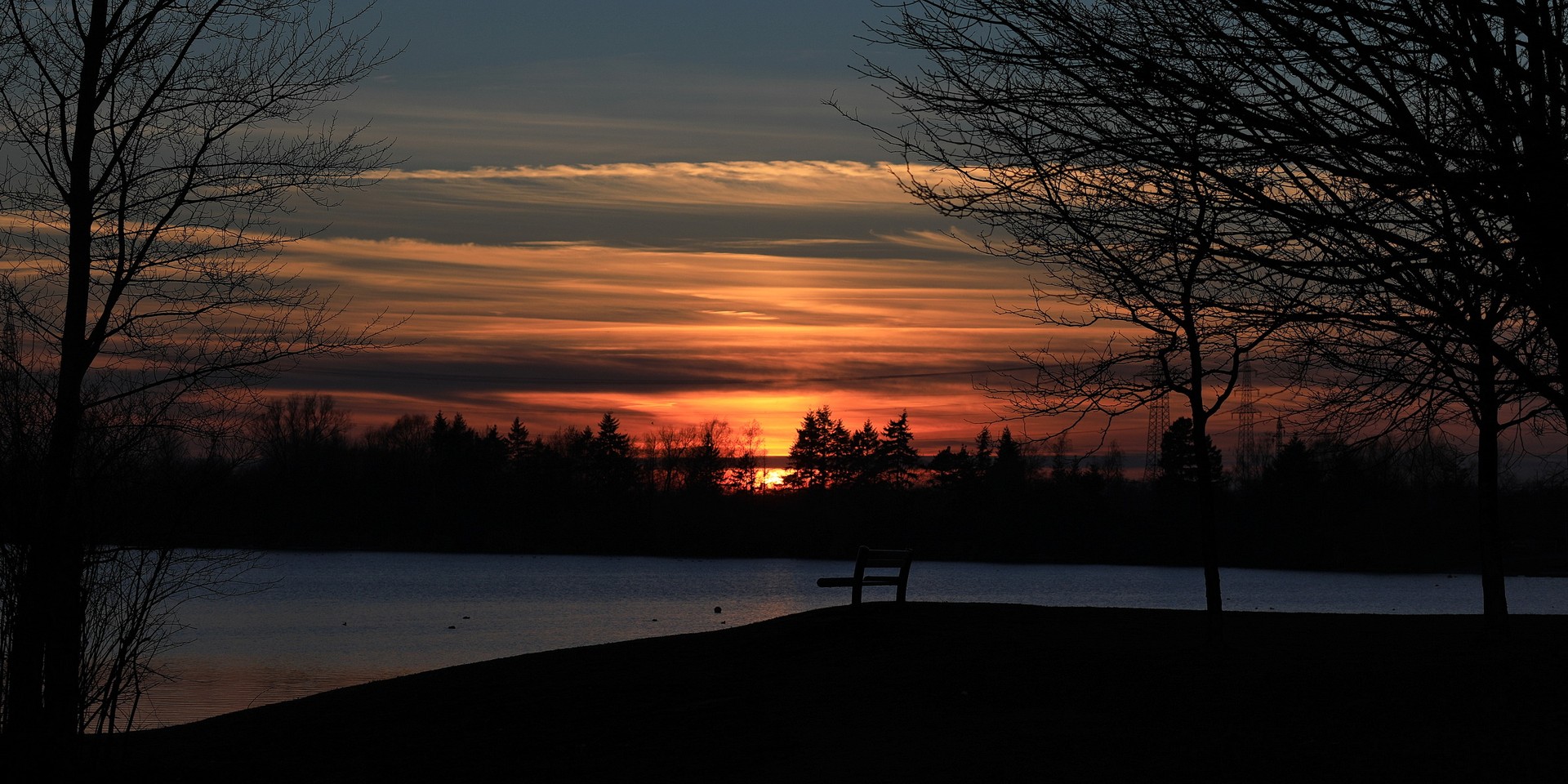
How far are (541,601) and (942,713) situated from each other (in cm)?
5327

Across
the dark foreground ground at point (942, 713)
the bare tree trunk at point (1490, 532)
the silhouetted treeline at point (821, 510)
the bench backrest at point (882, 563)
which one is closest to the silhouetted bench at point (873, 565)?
the bench backrest at point (882, 563)

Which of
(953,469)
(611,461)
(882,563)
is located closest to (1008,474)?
(953,469)

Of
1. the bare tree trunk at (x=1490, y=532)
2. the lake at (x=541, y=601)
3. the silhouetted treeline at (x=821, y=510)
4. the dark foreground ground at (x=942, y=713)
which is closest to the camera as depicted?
the dark foreground ground at (x=942, y=713)

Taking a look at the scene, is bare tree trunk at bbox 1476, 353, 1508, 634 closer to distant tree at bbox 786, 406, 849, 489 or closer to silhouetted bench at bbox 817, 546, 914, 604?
silhouetted bench at bbox 817, 546, 914, 604

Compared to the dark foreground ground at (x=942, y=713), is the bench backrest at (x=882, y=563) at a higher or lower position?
higher

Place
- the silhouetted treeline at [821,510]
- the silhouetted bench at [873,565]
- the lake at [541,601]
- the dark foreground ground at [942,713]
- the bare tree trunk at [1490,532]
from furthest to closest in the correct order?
1. the silhouetted treeline at [821,510]
2. the lake at [541,601]
3. the silhouetted bench at [873,565]
4. the bare tree trunk at [1490,532]
5. the dark foreground ground at [942,713]

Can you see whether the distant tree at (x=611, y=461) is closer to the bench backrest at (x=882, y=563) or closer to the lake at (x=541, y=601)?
the lake at (x=541, y=601)

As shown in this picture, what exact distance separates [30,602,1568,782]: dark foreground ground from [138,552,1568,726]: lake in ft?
13.9

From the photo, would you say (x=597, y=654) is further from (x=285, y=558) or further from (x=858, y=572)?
(x=285, y=558)

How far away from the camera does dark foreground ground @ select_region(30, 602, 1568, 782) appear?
29.1 feet

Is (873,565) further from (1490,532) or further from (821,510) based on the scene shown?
(821,510)

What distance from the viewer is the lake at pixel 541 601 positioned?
1398 inches

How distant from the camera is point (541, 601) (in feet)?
203

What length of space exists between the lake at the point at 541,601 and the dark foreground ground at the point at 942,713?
13.9 ft
